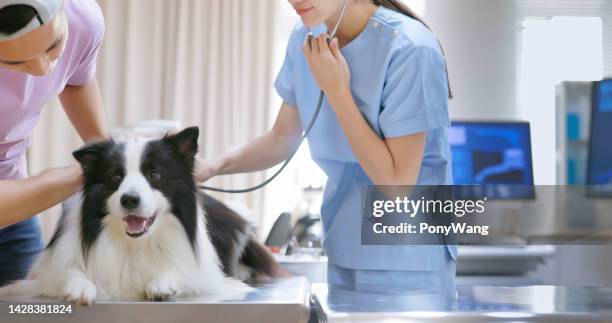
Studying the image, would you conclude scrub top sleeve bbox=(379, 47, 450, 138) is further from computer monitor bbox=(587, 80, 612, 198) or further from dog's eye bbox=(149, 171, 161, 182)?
computer monitor bbox=(587, 80, 612, 198)

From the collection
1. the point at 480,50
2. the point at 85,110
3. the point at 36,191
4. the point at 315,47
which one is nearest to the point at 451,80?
the point at 480,50

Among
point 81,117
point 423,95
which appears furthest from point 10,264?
point 423,95

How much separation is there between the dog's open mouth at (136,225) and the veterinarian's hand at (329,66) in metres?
0.32

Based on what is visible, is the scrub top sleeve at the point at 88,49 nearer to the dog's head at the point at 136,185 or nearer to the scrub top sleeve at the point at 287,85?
the dog's head at the point at 136,185

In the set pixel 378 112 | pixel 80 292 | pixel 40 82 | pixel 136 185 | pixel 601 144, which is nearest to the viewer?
pixel 80 292

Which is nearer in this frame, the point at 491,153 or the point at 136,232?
the point at 136,232

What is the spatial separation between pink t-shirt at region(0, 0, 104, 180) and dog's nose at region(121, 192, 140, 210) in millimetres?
234

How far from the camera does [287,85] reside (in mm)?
1156

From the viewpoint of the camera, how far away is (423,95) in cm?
98

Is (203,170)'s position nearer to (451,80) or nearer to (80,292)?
(80,292)

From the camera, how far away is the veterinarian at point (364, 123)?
37.7 inches

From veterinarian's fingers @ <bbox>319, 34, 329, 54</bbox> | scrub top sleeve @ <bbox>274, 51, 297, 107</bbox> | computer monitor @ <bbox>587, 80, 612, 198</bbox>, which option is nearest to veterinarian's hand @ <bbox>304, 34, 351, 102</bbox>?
veterinarian's fingers @ <bbox>319, 34, 329, 54</bbox>

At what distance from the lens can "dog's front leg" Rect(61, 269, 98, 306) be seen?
0.66 meters

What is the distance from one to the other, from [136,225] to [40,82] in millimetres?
256
